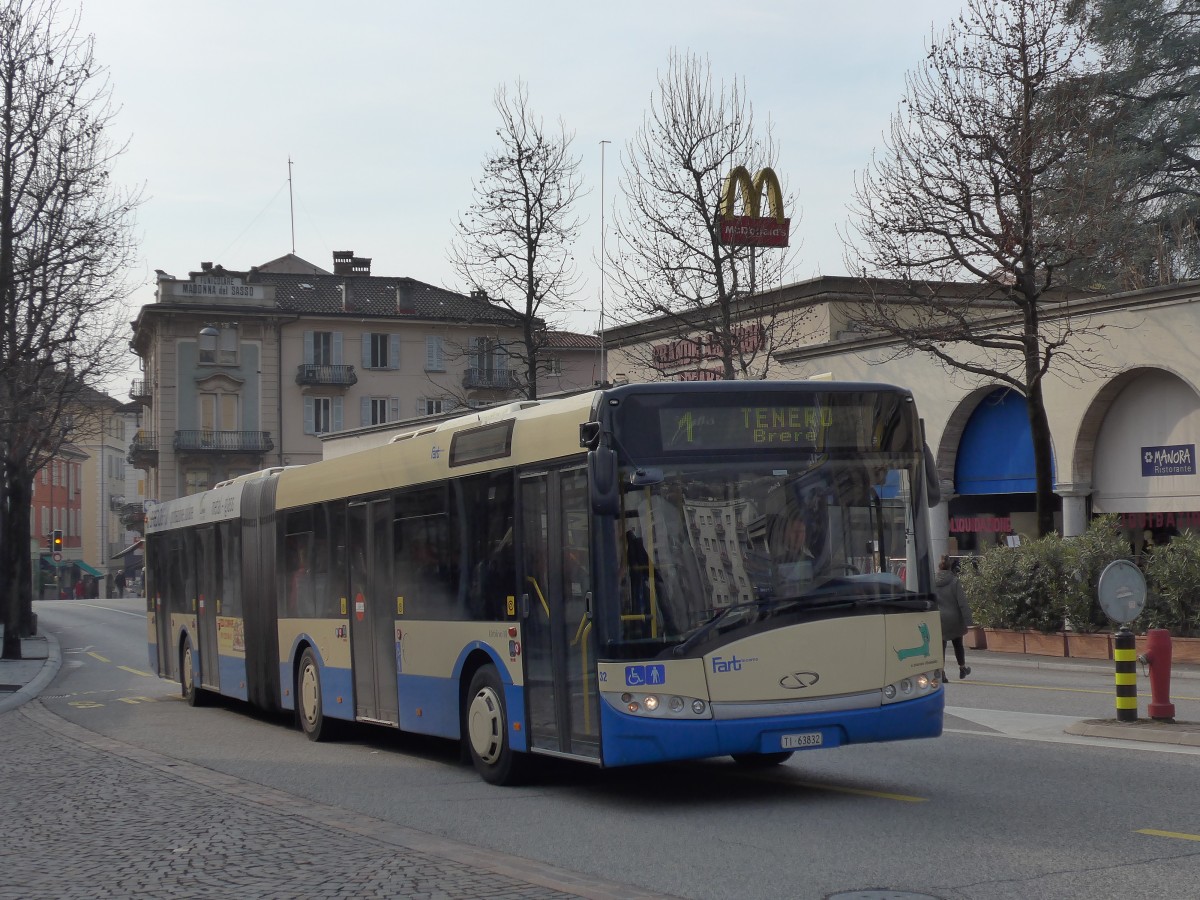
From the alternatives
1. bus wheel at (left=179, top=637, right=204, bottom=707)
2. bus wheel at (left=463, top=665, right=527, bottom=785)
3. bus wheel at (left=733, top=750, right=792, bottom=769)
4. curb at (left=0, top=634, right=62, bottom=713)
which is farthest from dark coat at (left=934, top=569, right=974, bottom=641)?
curb at (left=0, top=634, right=62, bottom=713)

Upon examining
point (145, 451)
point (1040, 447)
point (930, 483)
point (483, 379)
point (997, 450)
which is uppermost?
point (483, 379)

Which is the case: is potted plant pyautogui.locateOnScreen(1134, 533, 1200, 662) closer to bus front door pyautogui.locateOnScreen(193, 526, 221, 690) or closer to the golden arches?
bus front door pyautogui.locateOnScreen(193, 526, 221, 690)

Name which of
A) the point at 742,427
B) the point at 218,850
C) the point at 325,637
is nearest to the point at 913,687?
the point at 742,427

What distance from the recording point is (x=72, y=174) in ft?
99.0

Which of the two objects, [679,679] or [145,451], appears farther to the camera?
[145,451]

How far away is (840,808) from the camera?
10.0m

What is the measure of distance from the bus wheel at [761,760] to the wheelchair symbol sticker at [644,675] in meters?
2.49

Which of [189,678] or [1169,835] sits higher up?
[1169,835]

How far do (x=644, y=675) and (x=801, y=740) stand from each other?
110 cm

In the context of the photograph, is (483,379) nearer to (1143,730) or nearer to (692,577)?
(1143,730)

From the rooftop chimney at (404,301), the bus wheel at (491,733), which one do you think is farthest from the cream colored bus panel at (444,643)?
the rooftop chimney at (404,301)

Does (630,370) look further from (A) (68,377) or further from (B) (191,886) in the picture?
(B) (191,886)

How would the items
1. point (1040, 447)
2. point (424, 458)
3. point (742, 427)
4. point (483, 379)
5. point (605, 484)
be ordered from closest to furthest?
point (605, 484) < point (742, 427) < point (424, 458) < point (1040, 447) < point (483, 379)

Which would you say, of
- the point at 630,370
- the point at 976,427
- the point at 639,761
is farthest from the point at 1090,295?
the point at 639,761
